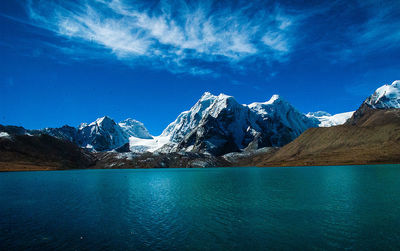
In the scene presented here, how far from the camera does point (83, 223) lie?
4403 centimetres

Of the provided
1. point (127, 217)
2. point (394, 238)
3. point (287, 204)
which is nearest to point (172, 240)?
point (127, 217)

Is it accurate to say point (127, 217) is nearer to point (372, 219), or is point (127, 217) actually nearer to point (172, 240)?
point (172, 240)

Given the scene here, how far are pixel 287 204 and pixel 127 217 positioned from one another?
32806 mm

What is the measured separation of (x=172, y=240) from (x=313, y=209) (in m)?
30.0

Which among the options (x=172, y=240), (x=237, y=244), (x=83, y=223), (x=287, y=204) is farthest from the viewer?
(x=287, y=204)

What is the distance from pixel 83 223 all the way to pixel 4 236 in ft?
35.1

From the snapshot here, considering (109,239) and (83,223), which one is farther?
(83,223)

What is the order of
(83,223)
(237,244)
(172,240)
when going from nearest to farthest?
(237,244) → (172,240) → (83,223)

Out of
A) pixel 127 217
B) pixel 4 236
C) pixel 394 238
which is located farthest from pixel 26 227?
pixel 394 238

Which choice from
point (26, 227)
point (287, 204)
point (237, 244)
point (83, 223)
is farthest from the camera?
point (287, 204)

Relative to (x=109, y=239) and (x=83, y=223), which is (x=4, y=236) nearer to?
(x=83, y=223)

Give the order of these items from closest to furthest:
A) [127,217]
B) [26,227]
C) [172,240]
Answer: [172,240]
[26,227]
[127,217]

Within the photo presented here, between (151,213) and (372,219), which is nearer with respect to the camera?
(372,219)

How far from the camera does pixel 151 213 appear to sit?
166 feet
